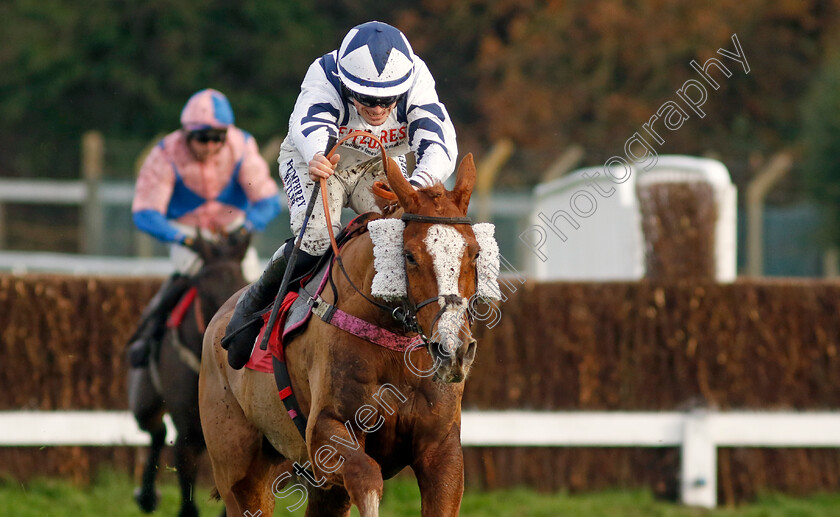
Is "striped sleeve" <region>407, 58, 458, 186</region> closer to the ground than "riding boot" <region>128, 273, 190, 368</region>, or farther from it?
farther from it

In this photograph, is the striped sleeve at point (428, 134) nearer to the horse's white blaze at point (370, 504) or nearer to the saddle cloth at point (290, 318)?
the saddle cloth at point (290, 318)

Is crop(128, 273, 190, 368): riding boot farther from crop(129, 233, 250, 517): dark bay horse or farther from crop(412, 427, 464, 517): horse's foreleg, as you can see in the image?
crop(412, 427, 464, 517): horse's foreleg

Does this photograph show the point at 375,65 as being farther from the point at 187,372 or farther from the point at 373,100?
the point at 187,372

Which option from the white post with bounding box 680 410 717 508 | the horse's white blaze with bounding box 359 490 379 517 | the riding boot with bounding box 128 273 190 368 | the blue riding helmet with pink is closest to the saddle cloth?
the horse's white blaze with bounding box 359 490 379 517

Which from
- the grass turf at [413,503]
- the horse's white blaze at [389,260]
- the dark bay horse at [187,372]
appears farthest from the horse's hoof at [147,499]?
the horse's white blaze at [389,260]

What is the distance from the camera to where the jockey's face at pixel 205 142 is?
8047 millimetres

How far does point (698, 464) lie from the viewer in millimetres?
8414

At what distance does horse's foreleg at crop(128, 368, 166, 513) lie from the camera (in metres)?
7.62

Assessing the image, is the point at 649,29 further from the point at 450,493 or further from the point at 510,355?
the point at 450,493

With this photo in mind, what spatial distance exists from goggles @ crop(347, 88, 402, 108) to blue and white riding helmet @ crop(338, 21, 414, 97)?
1.7 inches

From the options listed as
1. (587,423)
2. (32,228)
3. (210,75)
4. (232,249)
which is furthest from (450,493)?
(210,75)

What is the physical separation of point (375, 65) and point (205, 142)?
3.44 m

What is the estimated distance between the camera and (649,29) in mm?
23812

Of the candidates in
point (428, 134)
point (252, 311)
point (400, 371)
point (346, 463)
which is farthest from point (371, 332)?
point (252, 311)
